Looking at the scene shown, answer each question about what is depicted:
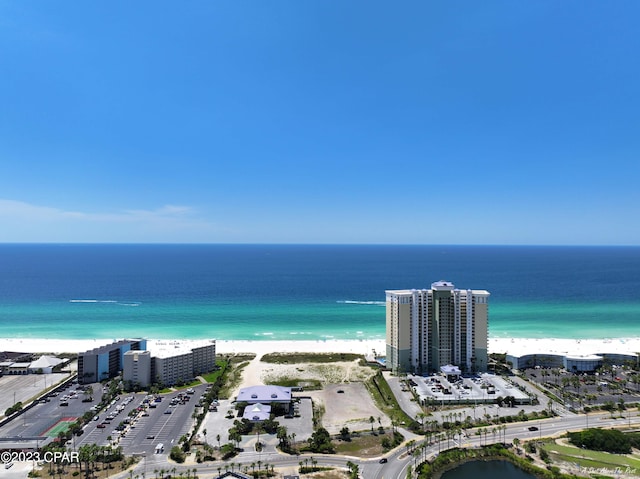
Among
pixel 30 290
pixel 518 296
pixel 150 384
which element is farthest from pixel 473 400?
pixel 30 290

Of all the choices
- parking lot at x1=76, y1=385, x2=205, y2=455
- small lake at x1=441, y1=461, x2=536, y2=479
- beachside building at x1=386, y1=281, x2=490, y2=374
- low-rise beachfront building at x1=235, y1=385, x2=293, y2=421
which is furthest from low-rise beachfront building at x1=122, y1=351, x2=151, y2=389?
small lake at x1=441, y1=461, x2=536, y2=479

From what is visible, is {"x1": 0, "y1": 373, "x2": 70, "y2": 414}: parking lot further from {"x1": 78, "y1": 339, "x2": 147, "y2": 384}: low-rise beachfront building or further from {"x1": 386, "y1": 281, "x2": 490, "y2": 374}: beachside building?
{"x1": 386, "y1": 281, "x2": 490, "y2": 374}: beachside building

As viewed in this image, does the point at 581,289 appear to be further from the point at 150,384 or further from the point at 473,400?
the point at 150,384

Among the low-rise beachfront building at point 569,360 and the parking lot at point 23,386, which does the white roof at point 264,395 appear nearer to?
the parking lot at point 23,386

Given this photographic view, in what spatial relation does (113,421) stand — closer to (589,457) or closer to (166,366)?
(166,366)

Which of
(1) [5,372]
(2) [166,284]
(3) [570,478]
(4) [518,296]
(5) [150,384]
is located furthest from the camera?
(2) [166,284]

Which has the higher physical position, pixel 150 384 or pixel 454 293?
pixel 454 293
